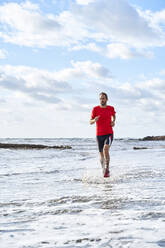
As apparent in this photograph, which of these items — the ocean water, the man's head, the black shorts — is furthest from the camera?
the black shorts

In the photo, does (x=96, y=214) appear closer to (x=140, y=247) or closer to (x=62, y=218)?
(x=62, y=218)

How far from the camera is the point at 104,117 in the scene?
27.5 feet

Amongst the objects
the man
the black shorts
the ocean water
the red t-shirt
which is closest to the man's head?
the man

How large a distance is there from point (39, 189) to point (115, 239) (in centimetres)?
350

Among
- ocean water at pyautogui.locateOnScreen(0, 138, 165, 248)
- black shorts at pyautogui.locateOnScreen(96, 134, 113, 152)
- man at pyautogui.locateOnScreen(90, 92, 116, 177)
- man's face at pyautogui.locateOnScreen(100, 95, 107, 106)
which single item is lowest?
ocean water at pyautogui.locateOnScreen(0, 138, 165, 248)

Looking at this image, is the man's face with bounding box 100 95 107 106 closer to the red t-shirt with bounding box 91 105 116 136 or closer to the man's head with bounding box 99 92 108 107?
the man's head with bounding box 99 92 108 107

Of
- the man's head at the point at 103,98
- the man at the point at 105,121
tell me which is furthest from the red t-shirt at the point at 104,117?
the man's head at the point at 103,98

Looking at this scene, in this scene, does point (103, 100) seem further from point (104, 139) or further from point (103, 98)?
point (104, 139)

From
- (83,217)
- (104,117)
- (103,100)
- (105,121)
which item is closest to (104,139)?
(105,121)

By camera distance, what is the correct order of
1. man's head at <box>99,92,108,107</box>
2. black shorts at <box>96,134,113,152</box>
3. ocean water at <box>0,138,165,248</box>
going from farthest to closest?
black shorts at <box>96,134,113,152</box>
man's head at <box>99,92,108,107</box>
ocean water at <box>0,138,165,248</box>

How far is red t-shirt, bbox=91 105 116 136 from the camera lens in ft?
27.5

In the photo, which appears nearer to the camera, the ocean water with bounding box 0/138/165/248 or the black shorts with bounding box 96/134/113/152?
the ocean water with bounding box 0/138/165/248

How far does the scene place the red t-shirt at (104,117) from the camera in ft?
27.5

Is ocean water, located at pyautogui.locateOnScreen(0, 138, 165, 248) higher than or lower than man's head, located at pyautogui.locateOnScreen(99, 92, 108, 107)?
lower
